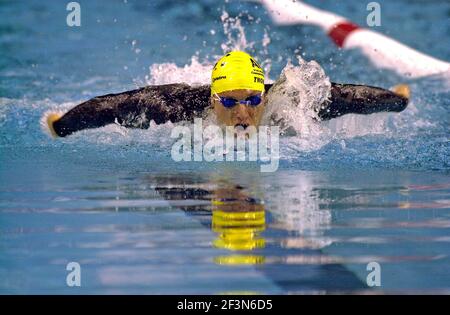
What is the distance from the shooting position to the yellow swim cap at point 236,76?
5.78m

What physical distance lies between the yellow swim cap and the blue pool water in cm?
42

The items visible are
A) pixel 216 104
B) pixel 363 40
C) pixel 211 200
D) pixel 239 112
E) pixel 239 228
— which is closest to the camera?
pixel 239 228

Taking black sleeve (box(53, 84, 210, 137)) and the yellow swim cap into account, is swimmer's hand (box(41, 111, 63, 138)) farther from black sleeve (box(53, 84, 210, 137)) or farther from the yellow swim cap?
the yellow swim cap

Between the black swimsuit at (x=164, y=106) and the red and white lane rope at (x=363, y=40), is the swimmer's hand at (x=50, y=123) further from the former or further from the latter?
the red and white lane rope at (x=363, y=40)

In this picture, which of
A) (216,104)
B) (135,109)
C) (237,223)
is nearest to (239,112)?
→ (216,104)

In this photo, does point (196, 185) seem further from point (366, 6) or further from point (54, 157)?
point (366, 6)

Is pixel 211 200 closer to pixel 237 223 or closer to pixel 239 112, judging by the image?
pixel 237 223

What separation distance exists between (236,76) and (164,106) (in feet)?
1.63

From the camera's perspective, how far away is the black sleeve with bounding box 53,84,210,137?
572 centimetres

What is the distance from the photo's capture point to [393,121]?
671cm

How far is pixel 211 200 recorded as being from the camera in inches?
157

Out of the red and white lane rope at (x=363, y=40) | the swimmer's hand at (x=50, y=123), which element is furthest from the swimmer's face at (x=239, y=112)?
the red and white lane rope at (x=363, y=40)

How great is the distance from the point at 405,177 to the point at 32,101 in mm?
4310

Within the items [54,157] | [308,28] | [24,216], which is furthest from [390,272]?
[308,28]
